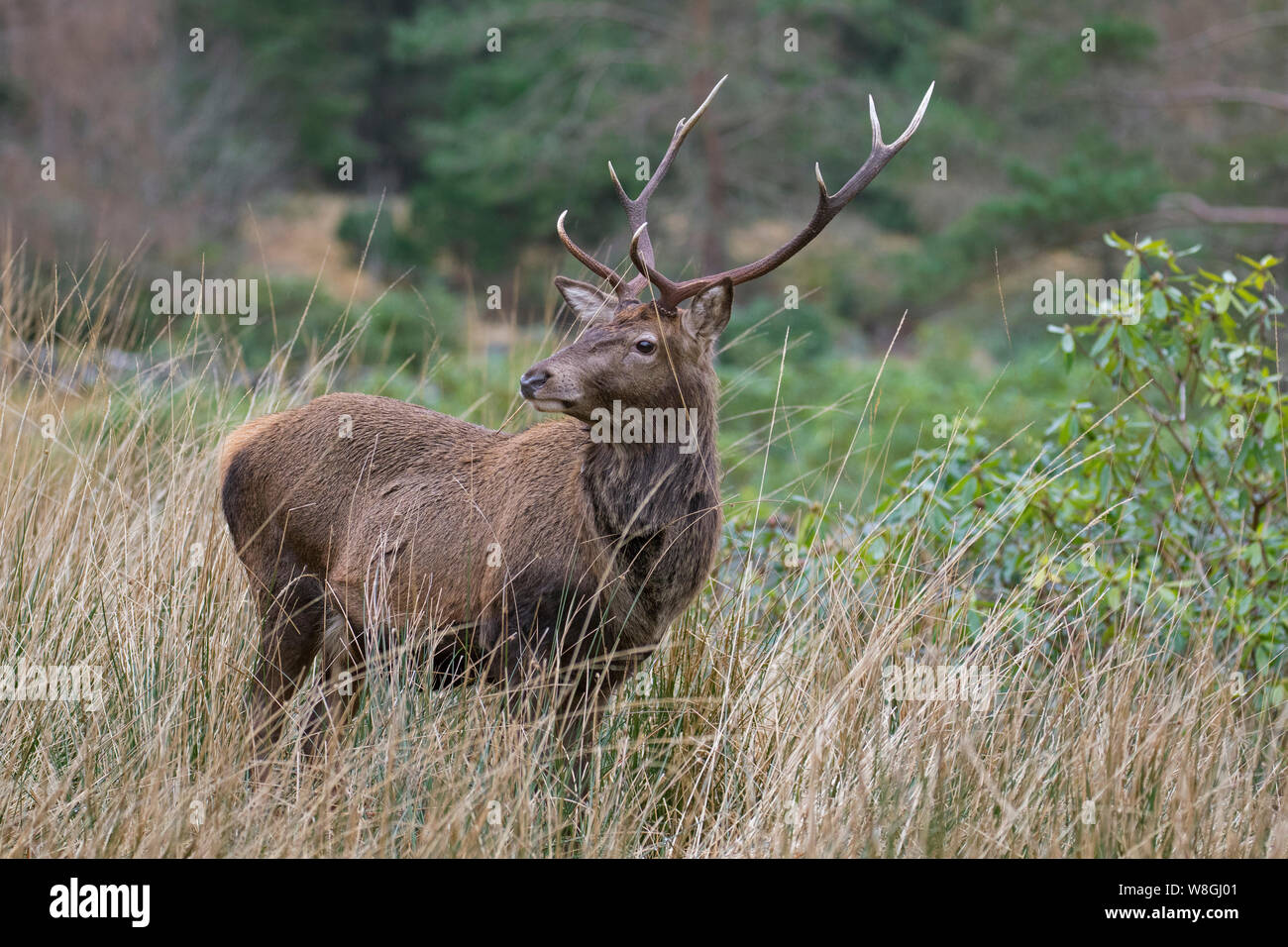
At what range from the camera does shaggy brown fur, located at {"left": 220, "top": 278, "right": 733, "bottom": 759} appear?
12.4 feet

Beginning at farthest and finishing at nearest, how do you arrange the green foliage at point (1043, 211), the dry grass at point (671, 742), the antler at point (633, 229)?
the green foliage at point (1043, 211)
the antler at point (633, 229)
the dry grass at point (671, 742)

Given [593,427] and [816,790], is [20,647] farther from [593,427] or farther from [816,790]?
[816,790]

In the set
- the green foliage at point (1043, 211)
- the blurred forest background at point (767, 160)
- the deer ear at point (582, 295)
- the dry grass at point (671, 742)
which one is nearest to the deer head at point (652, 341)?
the deer ear at point (582, 295)

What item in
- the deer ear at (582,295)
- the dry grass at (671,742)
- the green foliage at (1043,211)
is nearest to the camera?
the dry grass at (671,742)

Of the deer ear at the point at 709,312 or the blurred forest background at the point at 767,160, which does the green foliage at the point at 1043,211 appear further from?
the deer ear at the point at 709,312

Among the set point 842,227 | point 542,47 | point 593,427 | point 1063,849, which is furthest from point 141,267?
point 1063,849

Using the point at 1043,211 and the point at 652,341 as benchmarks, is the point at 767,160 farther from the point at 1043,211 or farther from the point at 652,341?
the point at 652,341

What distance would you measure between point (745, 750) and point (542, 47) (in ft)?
61.9

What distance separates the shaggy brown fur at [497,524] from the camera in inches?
148

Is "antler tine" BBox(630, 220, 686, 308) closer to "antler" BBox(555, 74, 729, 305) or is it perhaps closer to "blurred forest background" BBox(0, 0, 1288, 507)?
"antler" BBox(555, 74, 729, 305)

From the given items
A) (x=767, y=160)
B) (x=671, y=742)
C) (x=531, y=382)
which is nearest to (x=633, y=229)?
(x=531, y=382)

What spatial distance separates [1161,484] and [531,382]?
9.92ft

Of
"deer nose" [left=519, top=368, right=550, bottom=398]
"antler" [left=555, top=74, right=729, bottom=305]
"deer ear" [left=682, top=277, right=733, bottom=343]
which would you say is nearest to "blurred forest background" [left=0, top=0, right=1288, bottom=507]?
"antler" [left=555, top=74, right=729, bottom=305]

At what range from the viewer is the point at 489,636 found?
151 inches
